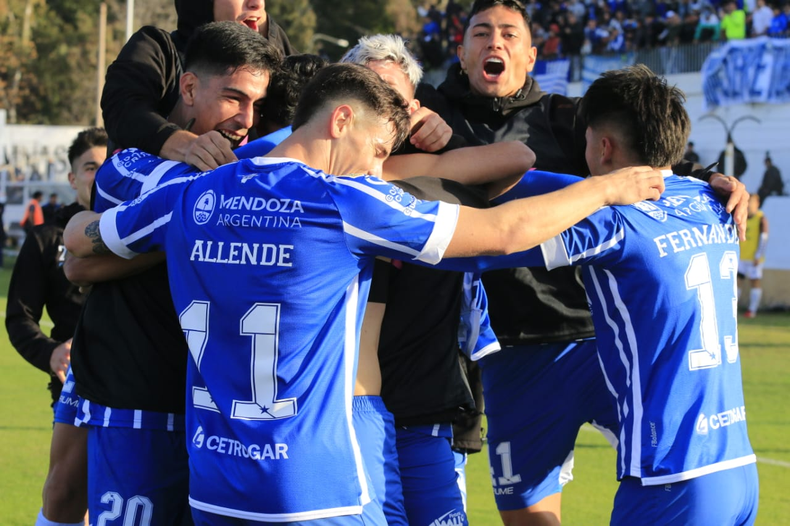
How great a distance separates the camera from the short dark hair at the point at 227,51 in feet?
12.0

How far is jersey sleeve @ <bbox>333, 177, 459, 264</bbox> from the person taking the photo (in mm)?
2891

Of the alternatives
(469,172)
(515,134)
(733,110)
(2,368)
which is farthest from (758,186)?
(469,172)

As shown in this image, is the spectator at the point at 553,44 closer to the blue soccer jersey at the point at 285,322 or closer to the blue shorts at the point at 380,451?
the blue shorts at the point at 380,451

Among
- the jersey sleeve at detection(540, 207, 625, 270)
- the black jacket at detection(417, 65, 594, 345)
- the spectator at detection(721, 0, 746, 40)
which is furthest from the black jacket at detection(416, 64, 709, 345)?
the spectator at detection(721, 0, 746, 40)

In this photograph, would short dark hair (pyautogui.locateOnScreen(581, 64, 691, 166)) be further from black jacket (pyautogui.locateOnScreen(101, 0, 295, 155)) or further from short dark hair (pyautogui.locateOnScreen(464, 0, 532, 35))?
black jacket (pyautogui.locateOnScreen(101, 0, 295, 155))

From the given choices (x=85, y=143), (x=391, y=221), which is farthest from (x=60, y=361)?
(x=391, y=221)

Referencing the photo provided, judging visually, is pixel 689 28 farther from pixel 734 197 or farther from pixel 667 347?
pixel 667 347

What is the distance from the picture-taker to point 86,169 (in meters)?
6.49

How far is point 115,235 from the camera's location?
3291mm

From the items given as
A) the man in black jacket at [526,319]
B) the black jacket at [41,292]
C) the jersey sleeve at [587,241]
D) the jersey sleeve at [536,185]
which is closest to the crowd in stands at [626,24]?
the black jacket at [41,292]

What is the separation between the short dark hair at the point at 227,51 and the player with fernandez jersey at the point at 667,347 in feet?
4.13

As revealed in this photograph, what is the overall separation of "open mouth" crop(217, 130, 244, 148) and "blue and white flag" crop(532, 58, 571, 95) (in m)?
26.0

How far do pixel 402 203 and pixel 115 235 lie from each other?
101cm

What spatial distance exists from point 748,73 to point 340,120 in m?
23.8
